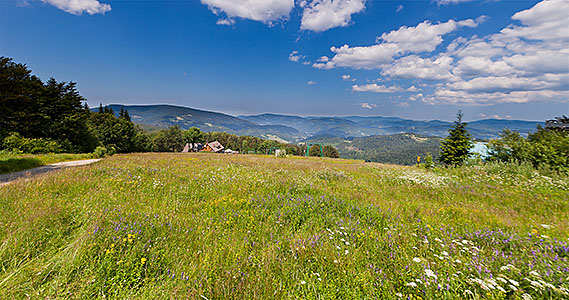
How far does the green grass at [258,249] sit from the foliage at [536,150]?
8.56 metres

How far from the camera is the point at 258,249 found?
3.30 meters

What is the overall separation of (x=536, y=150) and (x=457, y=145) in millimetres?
12316

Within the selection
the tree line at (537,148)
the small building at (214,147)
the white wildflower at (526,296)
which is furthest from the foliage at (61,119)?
the small building at (214,147)

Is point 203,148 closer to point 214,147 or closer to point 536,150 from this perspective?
point 214,147

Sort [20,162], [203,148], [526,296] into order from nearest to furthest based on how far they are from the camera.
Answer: [526,296] < [20,162] < [203,148]

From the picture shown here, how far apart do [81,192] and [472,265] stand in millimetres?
8864

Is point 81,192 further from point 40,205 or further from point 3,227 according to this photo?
point 3,227

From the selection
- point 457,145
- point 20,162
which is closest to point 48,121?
point 20,162

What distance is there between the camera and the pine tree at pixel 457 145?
22422mm

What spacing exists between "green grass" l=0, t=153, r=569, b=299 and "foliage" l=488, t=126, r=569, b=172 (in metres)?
8.56

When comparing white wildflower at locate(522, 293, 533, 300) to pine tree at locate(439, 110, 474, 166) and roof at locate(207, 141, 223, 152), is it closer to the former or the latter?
pine tree at locate(439, 110, 474, 166)

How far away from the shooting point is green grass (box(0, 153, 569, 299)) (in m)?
2.34

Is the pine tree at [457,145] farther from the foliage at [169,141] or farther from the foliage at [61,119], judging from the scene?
the foliage at [169,141]

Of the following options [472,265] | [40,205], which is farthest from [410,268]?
[40,205]
